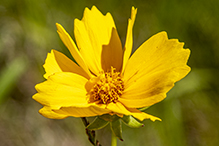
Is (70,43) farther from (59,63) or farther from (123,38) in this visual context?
(123,38)

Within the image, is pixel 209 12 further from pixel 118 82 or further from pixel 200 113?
pixel 118 82

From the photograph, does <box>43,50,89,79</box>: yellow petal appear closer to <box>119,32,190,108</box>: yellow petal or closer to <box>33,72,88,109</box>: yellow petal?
<box>33,72,88,109</box>: yellow petal

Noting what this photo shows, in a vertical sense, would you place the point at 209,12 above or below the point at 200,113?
above

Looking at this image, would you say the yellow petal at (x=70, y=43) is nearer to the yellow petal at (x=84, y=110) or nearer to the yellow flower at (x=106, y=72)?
the yellow flower at (x=106, y=72)

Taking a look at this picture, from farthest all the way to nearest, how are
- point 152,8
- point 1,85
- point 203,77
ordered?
point 152,8 < point 203,77 < point 1,85

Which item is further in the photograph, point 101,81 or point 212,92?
point 212,92

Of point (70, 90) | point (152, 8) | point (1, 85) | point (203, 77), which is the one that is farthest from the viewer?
point (152, 8)

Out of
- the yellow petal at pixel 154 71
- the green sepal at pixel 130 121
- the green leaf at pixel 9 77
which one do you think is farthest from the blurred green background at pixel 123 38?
the green sepal at pixel 130 121

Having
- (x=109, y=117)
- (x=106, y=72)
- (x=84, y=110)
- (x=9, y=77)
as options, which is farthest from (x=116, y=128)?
(x=9, y=77)

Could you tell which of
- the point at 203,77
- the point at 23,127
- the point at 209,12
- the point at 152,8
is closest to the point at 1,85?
the point at 23,127
